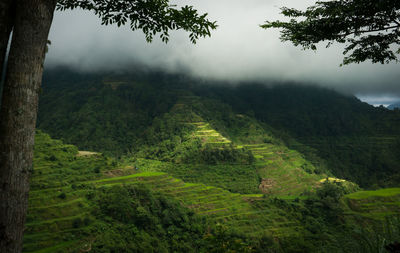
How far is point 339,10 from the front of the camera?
4.77 metres

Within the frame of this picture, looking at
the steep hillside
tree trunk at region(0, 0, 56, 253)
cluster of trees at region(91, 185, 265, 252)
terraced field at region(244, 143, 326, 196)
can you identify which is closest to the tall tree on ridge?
tree trunk at region(0, 0, 56, 253)

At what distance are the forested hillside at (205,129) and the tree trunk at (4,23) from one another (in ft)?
278

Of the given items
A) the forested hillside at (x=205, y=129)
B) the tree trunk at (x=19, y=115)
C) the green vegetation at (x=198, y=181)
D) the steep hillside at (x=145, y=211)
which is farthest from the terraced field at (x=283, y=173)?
the tree trunk at (x=19, y=115)

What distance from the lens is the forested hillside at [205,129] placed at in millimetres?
101762

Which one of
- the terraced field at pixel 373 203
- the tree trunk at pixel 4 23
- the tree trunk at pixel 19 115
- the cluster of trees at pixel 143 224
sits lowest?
the cluster of trees at pixel 143 224

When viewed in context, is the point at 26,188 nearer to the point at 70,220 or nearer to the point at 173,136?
the point at 70,220

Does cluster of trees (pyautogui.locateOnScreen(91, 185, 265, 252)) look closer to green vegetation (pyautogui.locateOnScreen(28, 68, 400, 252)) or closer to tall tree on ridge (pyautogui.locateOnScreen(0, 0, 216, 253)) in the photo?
green vegetation (pyautogui.locateOnScreen(28, 68, 400, 252))

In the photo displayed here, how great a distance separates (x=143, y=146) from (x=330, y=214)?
86608 millimetres

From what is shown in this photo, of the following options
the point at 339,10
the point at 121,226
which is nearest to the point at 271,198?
the point at 121,226

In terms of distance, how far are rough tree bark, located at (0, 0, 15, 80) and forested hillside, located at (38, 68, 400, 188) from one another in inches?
3341

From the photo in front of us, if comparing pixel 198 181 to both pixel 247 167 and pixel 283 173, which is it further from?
pixel 283 173

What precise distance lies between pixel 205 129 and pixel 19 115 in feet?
374

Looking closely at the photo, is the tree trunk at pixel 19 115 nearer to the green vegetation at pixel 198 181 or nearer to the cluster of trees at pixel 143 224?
the green vegetation at pixel 198 181

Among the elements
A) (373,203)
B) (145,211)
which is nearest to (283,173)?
(373,203)
